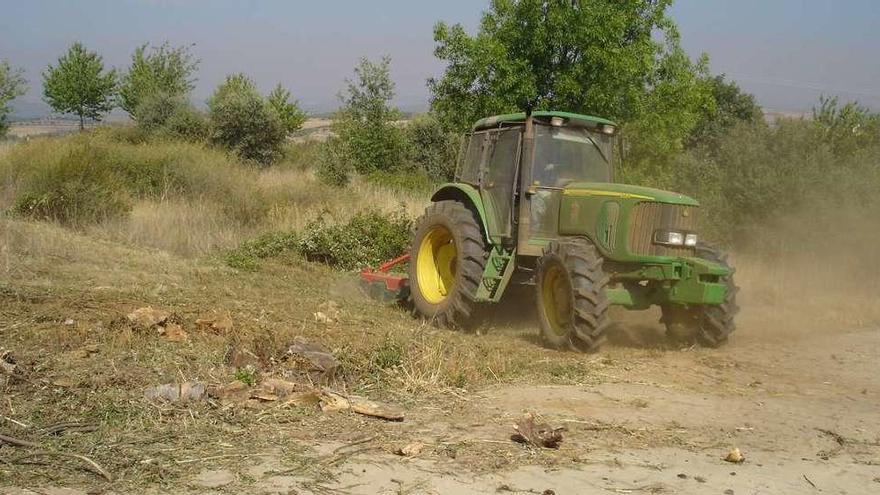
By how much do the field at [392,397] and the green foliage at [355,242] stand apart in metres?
2.04

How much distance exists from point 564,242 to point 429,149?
20132mm

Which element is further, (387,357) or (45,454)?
(387,357)

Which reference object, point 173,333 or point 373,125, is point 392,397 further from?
point 373,125

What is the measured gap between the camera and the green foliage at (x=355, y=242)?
1316 centimetres

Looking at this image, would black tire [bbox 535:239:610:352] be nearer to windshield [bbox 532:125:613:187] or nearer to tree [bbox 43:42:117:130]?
windshield [bbox 532:125:613:187]

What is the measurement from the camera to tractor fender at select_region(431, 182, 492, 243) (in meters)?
9.61

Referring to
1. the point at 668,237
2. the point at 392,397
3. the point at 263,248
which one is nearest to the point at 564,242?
the point at 668,237

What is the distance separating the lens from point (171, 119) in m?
27.1

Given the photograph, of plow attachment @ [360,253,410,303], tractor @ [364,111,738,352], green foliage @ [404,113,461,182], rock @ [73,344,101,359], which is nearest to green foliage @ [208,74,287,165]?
green foliage @ [404,113,461,182]

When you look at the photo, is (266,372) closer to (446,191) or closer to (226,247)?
(446,191)

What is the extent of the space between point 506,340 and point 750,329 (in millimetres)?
3139

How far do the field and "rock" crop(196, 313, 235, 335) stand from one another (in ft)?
0.05

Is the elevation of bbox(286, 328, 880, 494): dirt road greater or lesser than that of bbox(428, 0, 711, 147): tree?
lesser

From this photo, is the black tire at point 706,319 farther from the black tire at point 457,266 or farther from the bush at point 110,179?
the bush at point 110,179
